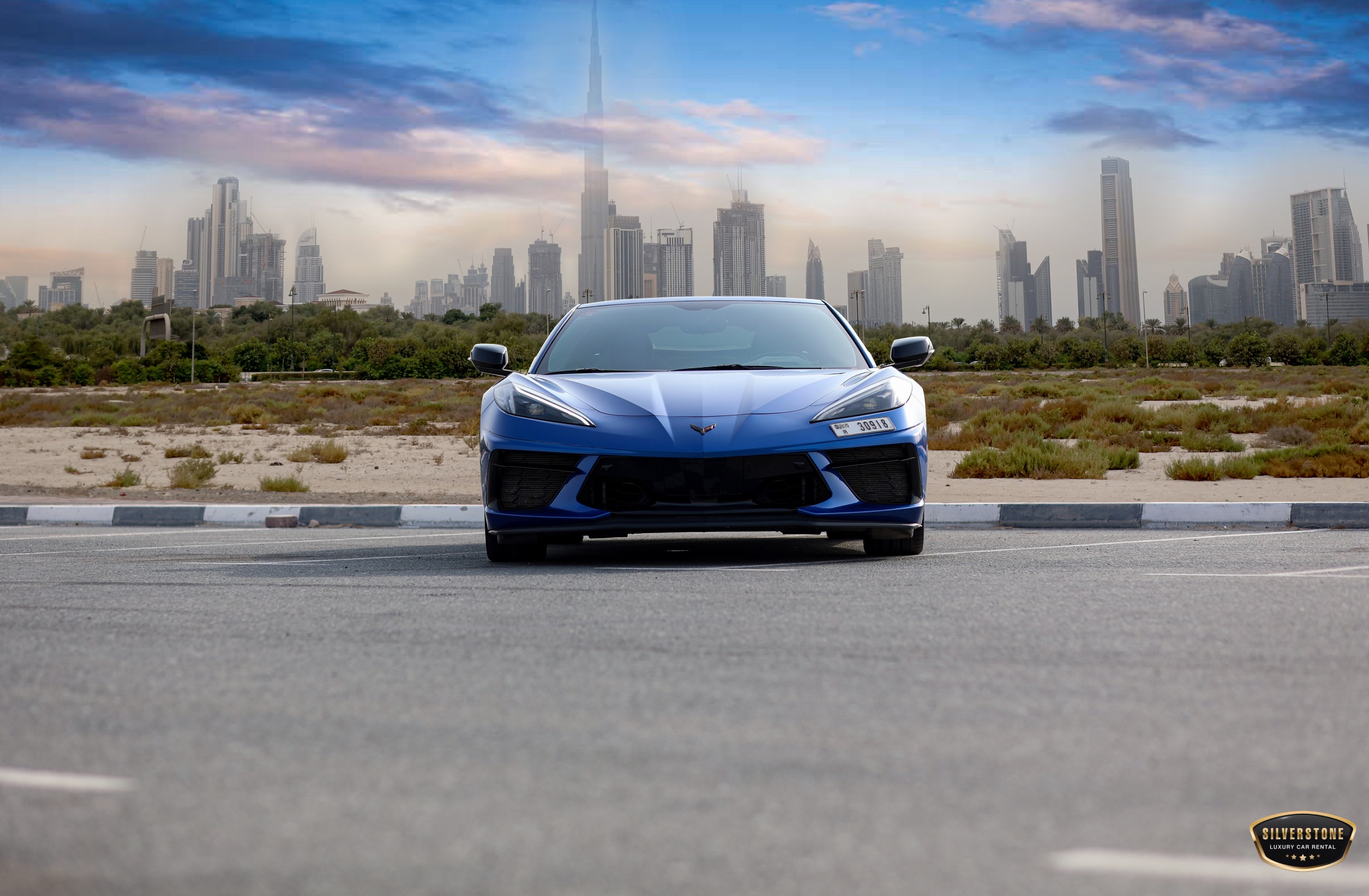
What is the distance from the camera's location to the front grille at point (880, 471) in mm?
6027

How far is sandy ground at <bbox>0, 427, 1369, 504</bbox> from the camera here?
12.2 meters

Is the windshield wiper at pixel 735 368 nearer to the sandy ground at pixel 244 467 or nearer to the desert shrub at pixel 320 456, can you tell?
the sandy ground at pixel 244 467

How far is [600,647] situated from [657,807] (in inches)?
65.1

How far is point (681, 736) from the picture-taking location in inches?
106

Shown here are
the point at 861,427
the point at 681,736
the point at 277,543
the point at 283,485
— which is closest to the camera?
the point at 681,736

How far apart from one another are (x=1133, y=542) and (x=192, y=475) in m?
11.8

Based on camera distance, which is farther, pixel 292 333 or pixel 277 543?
pixel 292 333

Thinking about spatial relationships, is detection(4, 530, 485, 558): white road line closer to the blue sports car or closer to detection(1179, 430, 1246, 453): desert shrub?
the blue sports car

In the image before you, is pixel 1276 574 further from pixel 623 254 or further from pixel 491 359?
pixel 623 254

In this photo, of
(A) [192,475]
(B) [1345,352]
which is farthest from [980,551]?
(B) [1345,352]

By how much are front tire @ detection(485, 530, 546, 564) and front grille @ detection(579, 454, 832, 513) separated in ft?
2.24

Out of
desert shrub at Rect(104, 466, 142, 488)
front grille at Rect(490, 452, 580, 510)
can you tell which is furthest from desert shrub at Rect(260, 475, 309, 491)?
front grille at Rect(490, 452, 580, 510)

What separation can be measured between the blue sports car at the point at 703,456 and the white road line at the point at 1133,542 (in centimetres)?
46

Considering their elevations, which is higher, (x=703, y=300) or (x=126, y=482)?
(x=703, y=300)
